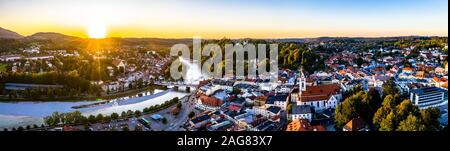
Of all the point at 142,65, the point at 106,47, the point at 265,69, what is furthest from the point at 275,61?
the point at 106,47

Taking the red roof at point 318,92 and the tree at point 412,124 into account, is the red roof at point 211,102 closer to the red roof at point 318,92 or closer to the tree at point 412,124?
the red roof at point 318,92

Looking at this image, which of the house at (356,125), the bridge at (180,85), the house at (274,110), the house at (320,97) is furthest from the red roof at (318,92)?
the bridge at (180,85)

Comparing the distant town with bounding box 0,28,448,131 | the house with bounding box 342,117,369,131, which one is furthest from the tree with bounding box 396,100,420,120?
the house with bounding box 342,117,369,131

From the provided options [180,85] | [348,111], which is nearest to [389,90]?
[348,111]

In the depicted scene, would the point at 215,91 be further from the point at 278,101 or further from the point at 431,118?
the point at 431,118

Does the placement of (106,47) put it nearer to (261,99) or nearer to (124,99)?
(124,99)
